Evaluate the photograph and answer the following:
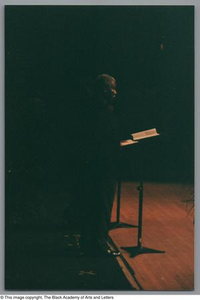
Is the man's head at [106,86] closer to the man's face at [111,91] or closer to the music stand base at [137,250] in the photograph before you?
the man's face at [111,91]

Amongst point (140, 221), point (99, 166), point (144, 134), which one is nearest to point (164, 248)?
point (140, 221)

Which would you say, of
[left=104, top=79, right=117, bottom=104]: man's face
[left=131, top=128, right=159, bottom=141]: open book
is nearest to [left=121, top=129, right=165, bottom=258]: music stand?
[left=131, top=128, right=159, bottom=141]: open book

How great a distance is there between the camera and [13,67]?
576 centimetres

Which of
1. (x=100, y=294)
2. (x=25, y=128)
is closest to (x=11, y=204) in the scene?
(x=25, y=128)

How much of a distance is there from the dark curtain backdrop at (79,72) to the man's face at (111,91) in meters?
0.05

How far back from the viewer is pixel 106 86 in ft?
19.2

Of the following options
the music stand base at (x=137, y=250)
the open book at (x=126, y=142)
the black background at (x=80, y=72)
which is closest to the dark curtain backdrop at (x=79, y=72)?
the black background at (x=80, y=72)

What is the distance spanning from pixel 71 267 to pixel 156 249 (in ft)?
2.25

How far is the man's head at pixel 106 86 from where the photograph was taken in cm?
582

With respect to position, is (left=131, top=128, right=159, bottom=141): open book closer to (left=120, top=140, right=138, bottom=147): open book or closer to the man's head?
(left=120, top=140, right=138, bottom=147): open book

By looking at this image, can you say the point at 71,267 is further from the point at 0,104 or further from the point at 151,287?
the point at 0,104

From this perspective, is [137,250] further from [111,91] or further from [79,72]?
[79,72]

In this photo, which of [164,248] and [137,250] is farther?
[137,250]

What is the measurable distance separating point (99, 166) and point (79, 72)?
0.75 m
